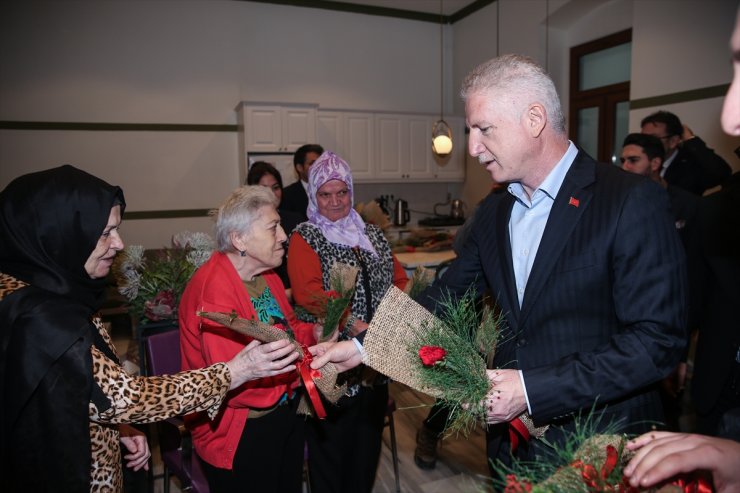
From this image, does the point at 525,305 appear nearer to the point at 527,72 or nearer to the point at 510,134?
the point at 510,134

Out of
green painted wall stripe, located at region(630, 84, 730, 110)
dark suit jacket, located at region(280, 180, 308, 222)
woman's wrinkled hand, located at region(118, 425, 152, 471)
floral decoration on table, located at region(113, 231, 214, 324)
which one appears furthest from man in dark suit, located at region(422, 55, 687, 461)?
green painted wall stripe, located at region(630, 84, 730, 110)

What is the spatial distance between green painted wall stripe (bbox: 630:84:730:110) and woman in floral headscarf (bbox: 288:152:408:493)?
12.5ft

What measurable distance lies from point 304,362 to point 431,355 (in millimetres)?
662

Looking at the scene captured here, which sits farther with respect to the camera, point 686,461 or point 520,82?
point 520,82

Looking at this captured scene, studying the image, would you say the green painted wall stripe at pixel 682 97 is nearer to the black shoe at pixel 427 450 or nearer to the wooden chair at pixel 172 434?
the black shoe at pixel 427 450

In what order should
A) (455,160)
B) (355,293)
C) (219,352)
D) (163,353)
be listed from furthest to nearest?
1. (455,160)
2. (355,293)
3. (163,353)
4. (219,352)

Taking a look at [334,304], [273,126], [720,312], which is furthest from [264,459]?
[273,126]

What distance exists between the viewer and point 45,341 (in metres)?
1.20

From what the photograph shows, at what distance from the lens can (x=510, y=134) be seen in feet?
4.23

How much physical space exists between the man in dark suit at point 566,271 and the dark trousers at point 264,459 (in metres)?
0.96

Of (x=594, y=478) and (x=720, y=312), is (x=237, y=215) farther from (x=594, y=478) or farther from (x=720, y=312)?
(x=720, y=312)

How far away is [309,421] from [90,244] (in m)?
1.33

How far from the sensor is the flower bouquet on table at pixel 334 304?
1.83m

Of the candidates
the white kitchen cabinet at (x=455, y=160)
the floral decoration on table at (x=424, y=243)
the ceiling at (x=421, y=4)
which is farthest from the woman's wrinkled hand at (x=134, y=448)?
the ceiling at (x=421, y=4)
